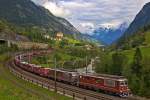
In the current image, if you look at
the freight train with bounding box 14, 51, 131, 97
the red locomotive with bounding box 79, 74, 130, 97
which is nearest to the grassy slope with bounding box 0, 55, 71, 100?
the freight train with bounding box 14, 51, 131, 97

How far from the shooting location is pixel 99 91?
98062 millimetres

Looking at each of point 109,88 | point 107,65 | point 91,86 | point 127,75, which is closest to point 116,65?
point 107,65

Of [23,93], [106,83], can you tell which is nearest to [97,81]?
[106,83]

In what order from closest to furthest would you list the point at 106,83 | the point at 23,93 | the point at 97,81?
the point at 23,93 → the point at 106,83 → the point at 97,81

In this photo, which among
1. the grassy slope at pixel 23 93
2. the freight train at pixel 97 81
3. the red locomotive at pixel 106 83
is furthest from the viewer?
the freight train at pixel 97 81

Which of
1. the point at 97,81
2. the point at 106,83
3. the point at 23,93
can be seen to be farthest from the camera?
the point at 97,81

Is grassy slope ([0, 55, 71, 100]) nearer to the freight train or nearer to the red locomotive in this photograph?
the freight train

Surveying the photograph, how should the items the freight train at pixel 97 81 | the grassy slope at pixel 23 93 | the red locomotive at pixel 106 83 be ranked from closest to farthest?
1. the grassy slope at pixel 23 93
2. the red locomotive at pixel 106 83
3. the freight train at pixel 97 81

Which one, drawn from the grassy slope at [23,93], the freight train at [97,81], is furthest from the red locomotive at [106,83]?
Answer: the grassy slope at [23,93]

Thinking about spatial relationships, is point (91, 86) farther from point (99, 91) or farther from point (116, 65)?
point (116, 65)

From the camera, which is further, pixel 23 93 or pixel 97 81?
pixel 97 81

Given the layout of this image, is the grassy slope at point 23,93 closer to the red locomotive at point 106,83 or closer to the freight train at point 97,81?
the freight train at point 97,81

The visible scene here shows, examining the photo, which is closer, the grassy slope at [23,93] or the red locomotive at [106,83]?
the grassy slope at [23,93]

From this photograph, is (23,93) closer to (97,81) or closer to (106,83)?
(106,83)
